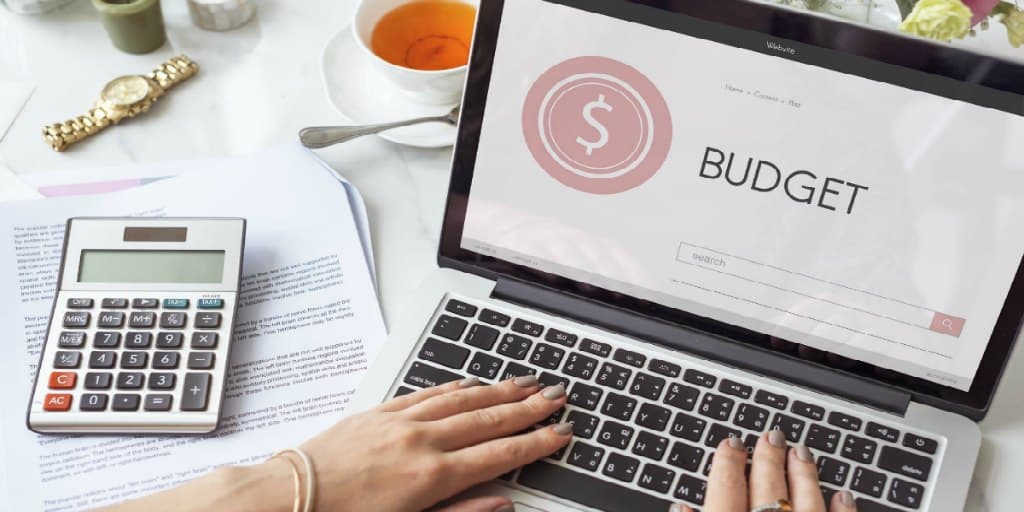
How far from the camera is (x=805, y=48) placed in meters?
0.60

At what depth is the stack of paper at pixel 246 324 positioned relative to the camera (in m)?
0.66

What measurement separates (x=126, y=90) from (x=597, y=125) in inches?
18.4

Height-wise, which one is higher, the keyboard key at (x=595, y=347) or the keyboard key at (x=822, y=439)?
the keyboard key at (x=595, y=347)

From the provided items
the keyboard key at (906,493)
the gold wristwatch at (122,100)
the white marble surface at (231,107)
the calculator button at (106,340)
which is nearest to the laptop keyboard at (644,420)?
the keyboard key at (906,493)

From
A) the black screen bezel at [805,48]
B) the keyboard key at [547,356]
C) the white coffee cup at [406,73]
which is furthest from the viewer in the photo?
the white coffee cup at [406,73]

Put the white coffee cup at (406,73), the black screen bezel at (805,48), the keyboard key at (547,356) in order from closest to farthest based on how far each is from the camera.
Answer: the black screen bezel at (805,48) < the keyboard key at (547,356) < the white coffee cup at (406,73)

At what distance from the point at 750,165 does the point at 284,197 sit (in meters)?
0.39

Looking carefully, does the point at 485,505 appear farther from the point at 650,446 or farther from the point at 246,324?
the point at 246,324

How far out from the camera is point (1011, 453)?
0.66 m

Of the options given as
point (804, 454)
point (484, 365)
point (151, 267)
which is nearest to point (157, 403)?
point (151, 267)

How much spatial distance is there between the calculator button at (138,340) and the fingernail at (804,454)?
17.7 inches

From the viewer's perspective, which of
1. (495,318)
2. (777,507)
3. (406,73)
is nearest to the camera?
(777,507)

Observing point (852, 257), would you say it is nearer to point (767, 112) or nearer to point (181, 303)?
point (767, 112)

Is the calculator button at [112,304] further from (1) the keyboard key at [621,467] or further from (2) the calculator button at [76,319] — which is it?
(1) the keyboard key at [621,467]
